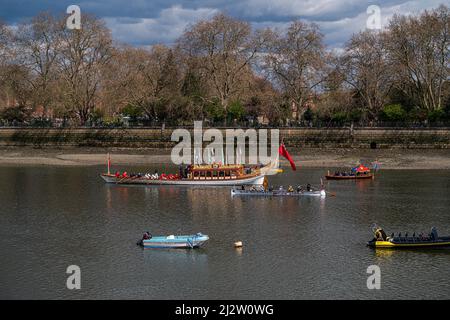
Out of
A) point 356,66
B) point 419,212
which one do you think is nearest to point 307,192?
point 419,212

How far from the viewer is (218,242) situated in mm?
42250

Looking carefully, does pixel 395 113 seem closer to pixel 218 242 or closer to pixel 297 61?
pixel 297 61

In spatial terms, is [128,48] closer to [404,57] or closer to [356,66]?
[356,66]

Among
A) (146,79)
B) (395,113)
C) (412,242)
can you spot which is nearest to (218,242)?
(412,242)

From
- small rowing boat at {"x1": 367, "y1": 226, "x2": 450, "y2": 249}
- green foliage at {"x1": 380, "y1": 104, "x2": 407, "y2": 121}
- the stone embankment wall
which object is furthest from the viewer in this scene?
green foliage at {"x1": 380, "y1": 104, "x2": 407, "y2": 121}

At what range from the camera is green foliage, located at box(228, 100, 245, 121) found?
105 meters

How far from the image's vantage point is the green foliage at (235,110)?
105 metres

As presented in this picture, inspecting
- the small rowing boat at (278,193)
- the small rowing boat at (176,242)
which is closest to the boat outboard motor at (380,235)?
the small rowing boat at (176,242)

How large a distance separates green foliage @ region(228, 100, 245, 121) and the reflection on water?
38467 millimetres

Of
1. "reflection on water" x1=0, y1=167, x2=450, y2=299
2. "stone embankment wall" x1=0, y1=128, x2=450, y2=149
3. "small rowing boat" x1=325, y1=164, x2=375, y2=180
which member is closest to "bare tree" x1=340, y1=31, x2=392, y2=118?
"stone embankment wall" x1=0, y1=128, x2=450, y2=149

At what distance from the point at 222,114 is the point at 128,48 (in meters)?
21.8

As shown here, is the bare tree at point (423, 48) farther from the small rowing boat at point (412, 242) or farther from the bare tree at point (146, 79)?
the small rowing boat at point (412, 242)

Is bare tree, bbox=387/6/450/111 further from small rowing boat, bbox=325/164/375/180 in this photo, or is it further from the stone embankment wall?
small rowing boat, bbox=325/164/375/180

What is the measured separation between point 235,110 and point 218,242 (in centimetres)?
6452
